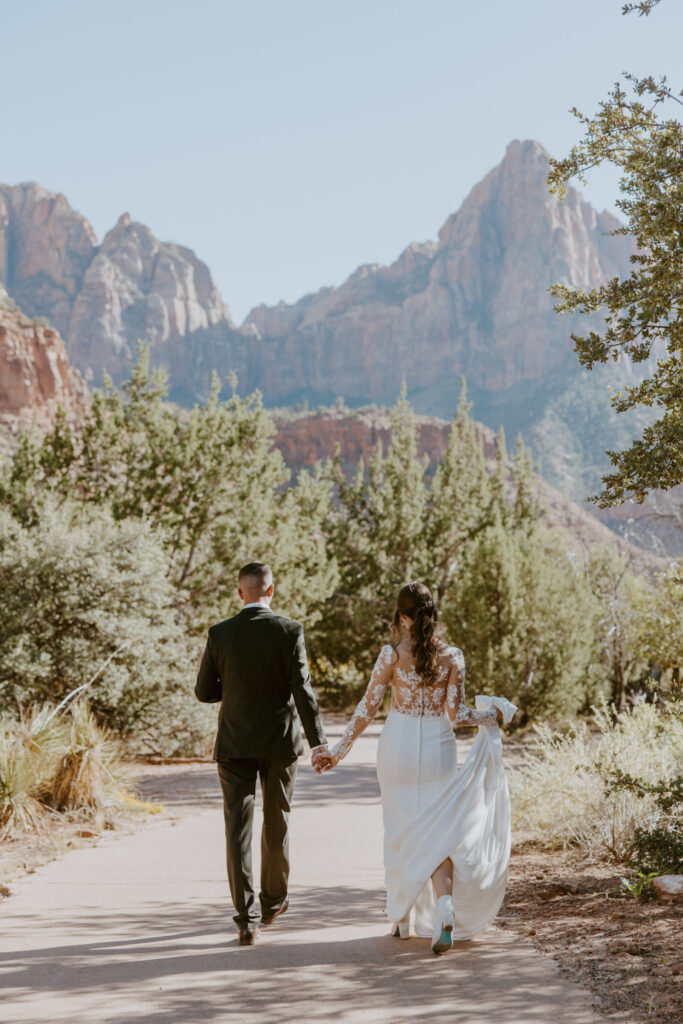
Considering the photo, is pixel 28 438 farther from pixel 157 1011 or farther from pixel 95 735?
pixel 157 1011

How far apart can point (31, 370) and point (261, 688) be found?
69.5 meters

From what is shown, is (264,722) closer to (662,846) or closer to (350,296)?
(662,846)

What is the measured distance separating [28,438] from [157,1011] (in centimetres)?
1820

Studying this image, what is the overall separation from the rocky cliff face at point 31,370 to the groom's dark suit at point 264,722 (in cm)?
6361

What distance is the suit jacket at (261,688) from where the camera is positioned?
5113 millimetres

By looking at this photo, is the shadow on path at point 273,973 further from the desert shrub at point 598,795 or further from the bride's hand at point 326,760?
the desert shrub at point 598,795

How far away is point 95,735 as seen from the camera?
9.51 metres

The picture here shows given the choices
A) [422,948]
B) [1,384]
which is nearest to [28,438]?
[422,948]

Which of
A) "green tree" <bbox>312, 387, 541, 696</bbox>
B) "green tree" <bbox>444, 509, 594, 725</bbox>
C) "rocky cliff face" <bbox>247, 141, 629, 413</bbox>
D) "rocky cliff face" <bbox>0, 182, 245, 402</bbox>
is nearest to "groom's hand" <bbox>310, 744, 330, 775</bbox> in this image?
"green tree" <bbox>444, 509, 594, 725</bbox>

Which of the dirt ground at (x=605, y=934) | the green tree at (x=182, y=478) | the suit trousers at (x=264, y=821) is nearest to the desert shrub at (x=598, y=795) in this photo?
the dirt ground at (x=605, y=934)

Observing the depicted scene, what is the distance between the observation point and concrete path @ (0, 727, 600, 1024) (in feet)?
12.7

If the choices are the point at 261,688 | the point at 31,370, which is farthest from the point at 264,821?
the point at 31,370

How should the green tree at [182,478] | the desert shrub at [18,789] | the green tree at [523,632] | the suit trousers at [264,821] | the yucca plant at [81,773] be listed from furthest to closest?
the green tree at [523,632]
the green tree at [182,478]
the yucca plant at [81,773]
the desert shrub at [18,789]
the suit trousers at [264,821]

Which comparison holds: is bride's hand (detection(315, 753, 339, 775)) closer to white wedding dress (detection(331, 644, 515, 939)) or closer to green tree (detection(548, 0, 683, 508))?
white wedding dress (detection(331, 644, 515, 939))
